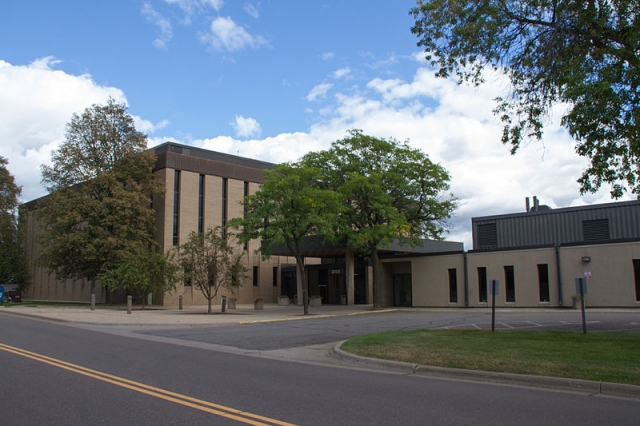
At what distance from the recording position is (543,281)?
103ft

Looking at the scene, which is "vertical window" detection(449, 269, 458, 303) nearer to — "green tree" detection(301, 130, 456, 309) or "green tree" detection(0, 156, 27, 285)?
"green tree" detection(301, 130, 456, 309)

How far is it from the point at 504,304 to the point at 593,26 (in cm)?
2252

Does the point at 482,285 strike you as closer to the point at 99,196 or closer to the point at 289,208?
the point at 289,208

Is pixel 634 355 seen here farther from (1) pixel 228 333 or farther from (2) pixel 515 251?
(2) pixel 515 251

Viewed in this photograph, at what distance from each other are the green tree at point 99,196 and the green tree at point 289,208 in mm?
14256

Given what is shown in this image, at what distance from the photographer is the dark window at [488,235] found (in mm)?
42938

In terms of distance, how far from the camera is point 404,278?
134 ft

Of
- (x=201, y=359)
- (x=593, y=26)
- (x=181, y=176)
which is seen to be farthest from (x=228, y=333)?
(x=181, y=176)

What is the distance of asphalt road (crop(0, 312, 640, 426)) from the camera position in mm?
6508

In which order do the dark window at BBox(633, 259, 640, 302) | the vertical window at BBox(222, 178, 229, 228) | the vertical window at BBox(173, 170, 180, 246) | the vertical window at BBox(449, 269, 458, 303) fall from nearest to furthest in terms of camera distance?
the dark window at BBox(633, 259, 640, 302) → the vertical window at BBox(449, 269, 458, 303) → the vertical window at BBox(173, 170, 180, 246) → the vertical window at BBox(222, 178, 229, 228)

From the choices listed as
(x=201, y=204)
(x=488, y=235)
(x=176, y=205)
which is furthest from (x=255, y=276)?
(x=488, y=235)

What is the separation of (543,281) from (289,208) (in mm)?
16013

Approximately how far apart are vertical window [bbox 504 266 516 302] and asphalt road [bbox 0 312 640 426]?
24.3 m

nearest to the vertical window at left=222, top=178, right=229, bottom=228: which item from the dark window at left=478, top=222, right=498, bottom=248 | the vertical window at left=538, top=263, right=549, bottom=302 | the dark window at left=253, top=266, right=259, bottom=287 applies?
the dark window at left=253, top=266, right=259, bottom=287
